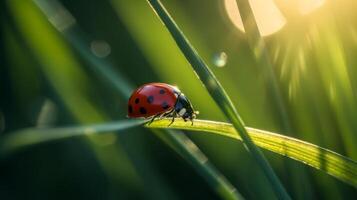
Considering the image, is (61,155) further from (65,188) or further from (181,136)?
(181,136)

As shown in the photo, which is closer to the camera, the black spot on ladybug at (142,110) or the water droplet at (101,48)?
the black spot on ladybug at (142,110)

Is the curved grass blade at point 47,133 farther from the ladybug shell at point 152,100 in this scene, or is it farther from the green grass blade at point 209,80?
the green grass blade at point 209,80

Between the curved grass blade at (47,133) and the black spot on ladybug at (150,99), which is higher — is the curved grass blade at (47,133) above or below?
above

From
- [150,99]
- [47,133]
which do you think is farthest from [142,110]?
[47,133]

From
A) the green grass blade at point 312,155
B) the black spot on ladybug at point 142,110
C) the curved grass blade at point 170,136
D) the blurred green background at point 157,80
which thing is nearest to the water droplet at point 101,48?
the blurred green background at point 157,80

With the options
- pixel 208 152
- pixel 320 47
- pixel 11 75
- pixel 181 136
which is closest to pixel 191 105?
pixel 208 152

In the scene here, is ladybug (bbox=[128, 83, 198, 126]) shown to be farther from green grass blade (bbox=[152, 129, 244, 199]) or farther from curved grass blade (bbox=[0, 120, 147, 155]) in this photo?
green grass blade (bbox=[152, 129, 244, 199])

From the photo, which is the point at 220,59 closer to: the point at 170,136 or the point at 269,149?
the point at 170,136
